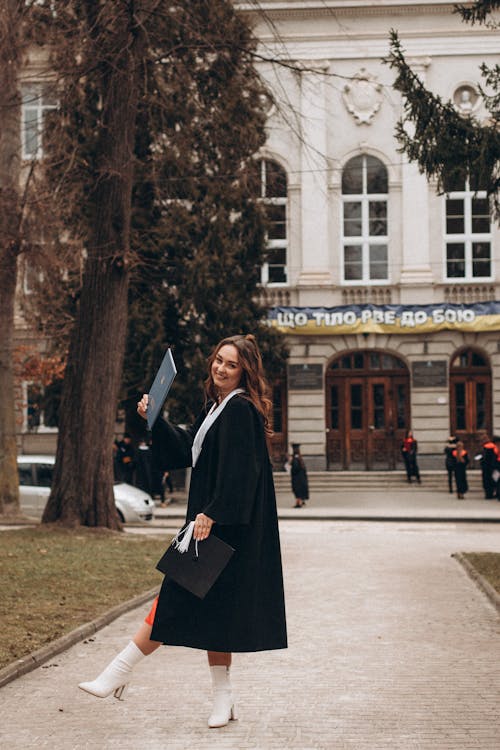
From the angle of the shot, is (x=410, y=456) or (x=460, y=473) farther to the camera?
(x=410, y=456)

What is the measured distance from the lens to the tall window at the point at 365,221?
40188mm

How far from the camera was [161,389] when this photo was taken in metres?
6.26

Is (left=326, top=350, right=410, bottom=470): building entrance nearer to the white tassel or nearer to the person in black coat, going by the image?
the person in black coat

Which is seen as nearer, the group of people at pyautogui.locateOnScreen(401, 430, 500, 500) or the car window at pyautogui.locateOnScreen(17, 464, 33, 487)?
the car window at pyautogui.locateOnScreen(17, 464, 33, 487)

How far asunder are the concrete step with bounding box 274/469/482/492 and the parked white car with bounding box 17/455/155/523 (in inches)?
445

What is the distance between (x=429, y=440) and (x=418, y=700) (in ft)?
106

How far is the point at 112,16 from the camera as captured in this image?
57.0 ft

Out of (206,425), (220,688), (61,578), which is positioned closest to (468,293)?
(61,578)

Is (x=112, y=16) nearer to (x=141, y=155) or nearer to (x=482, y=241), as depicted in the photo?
(x=141, y=155)

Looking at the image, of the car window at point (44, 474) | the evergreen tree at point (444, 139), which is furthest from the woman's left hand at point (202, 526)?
the car window at point (44, 474)

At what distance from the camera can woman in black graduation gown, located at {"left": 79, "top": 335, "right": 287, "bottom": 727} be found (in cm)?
605

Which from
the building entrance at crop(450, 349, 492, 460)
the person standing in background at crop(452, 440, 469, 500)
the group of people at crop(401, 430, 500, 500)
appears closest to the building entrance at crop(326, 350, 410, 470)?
the building entrance at crop(450, 349, 492, 460)

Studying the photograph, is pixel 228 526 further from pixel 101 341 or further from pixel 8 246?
pixel 8 246

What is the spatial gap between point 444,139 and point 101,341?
640 centimetres
